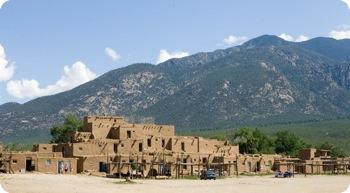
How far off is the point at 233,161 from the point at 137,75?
122138mm

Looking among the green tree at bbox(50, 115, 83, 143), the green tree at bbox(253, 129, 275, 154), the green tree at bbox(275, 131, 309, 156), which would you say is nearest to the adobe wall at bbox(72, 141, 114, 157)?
the green tree at bbox(50, 115, 83, 143)

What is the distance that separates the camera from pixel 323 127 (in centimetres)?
12900

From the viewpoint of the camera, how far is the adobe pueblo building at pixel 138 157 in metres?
49.6

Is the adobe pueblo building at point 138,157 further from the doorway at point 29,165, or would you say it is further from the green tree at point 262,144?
the green tree at point 262,144

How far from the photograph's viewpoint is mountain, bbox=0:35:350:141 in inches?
5704

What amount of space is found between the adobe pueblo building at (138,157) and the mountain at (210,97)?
229ft

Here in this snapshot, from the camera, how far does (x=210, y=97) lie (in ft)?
498

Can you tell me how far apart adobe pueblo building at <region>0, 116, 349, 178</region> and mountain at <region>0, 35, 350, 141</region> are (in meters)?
69.8

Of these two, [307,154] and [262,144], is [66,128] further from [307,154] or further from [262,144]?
[307,154]

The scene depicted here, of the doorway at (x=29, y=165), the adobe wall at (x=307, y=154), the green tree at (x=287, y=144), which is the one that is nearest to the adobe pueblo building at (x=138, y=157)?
the doorway at (x=29, y=165)

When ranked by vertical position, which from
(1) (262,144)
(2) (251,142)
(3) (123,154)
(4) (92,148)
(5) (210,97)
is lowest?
(3) (123,154)

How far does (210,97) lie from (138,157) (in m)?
99.7

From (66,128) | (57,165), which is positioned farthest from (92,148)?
(66,128)

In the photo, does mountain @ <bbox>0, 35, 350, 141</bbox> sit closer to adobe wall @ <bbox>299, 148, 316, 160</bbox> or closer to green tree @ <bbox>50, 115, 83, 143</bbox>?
green tree @ <bbox>50, 115, 83, 143</bbox>
